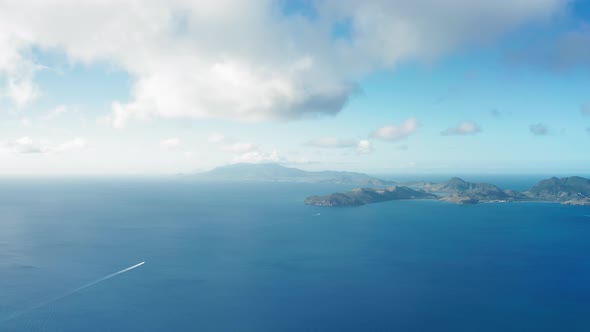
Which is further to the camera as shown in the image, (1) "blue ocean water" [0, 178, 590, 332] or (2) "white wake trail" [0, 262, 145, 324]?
(1) "blue ocean water" [0, 178, 590, 332]

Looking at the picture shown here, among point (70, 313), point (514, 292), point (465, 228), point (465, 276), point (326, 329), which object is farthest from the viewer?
point (465, 228)

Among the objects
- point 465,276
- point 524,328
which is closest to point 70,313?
point 524,328

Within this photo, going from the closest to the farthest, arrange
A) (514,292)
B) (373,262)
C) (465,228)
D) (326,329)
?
1. (326,329)
2. (514,292)
3. (373,262)
4. (465,228)

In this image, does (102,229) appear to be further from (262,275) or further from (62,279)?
(262,275)

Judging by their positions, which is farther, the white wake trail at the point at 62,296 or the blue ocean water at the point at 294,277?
the blue ocean water at the point at 294,277

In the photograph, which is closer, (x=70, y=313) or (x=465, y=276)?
(x=70, y=313)

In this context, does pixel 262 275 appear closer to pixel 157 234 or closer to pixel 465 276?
pixel 465 276

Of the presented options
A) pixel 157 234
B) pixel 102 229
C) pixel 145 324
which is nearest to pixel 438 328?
pixel 145 324

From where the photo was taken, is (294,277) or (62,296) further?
(294,277)
